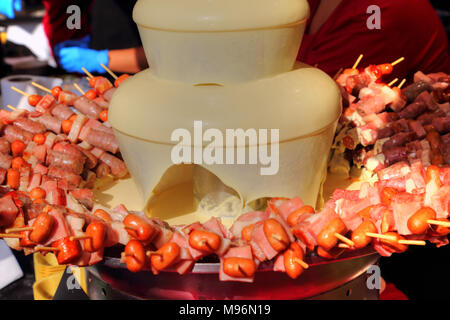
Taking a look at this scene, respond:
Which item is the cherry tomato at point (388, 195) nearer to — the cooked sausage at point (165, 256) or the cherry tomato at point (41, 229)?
the cooked sausage at point (165, 256)

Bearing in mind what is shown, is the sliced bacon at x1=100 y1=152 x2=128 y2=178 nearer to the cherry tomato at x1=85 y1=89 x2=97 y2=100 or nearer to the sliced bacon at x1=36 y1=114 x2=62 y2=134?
the sliced bacon at x1=36 y1=114 x2=62 y2=134

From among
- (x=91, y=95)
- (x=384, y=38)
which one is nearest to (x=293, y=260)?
(x=91, y=95)

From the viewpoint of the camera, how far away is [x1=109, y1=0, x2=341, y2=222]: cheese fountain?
4.13 ft

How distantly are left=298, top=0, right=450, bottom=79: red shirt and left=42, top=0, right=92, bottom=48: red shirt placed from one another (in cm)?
243

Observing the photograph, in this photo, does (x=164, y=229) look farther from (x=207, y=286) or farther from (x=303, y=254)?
(x=303, y=254)

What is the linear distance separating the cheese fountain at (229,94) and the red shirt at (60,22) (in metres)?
3.29

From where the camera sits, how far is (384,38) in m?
2.78

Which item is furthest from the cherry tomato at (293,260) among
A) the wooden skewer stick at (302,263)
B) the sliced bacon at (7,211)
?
the sliced bacon at (7,211)

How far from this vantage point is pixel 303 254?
4.01 ft

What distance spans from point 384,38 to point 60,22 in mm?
2951

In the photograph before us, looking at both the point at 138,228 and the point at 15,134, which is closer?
the point at 138,228

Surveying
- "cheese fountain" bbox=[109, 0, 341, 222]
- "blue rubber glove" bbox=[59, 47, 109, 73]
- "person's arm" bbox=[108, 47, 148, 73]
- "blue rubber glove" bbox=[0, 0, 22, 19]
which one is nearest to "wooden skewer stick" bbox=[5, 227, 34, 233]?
"cheese fountain" bbox=[109, 0, 341, 222]

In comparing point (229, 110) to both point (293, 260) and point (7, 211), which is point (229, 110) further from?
point (7, 211)
